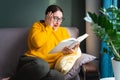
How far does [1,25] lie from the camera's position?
2.85 meters

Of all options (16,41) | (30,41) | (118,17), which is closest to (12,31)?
(16,41)

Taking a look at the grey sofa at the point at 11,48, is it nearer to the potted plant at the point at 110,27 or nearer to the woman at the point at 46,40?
the woman at the point at 46,40

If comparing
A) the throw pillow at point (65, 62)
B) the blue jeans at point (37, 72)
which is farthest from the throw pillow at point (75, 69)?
the blue jeans at point (37, 72)

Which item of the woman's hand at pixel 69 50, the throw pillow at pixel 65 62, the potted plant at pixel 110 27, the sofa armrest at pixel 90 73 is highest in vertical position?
the potted plant at pixel 110 27

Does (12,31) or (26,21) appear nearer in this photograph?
(12,31)

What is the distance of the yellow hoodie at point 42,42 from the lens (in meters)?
2.29

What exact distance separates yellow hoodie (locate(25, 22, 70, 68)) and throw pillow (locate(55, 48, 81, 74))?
5.4 inches

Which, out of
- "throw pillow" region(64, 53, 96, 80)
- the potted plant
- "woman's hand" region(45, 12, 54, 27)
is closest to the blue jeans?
"throw pillow" region(64, 53, 96, 80)

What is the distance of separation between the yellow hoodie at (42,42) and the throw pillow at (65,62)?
14cm

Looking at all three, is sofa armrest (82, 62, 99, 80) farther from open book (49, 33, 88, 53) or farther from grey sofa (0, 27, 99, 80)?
grey sofa (0, 27, 99, 80)

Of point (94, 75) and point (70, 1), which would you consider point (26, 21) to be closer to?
point (70, 1)

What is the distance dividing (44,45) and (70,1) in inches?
31.9

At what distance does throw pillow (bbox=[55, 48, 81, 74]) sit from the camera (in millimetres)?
2135

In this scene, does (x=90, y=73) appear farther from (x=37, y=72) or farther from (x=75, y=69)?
(x=37, y=72)
